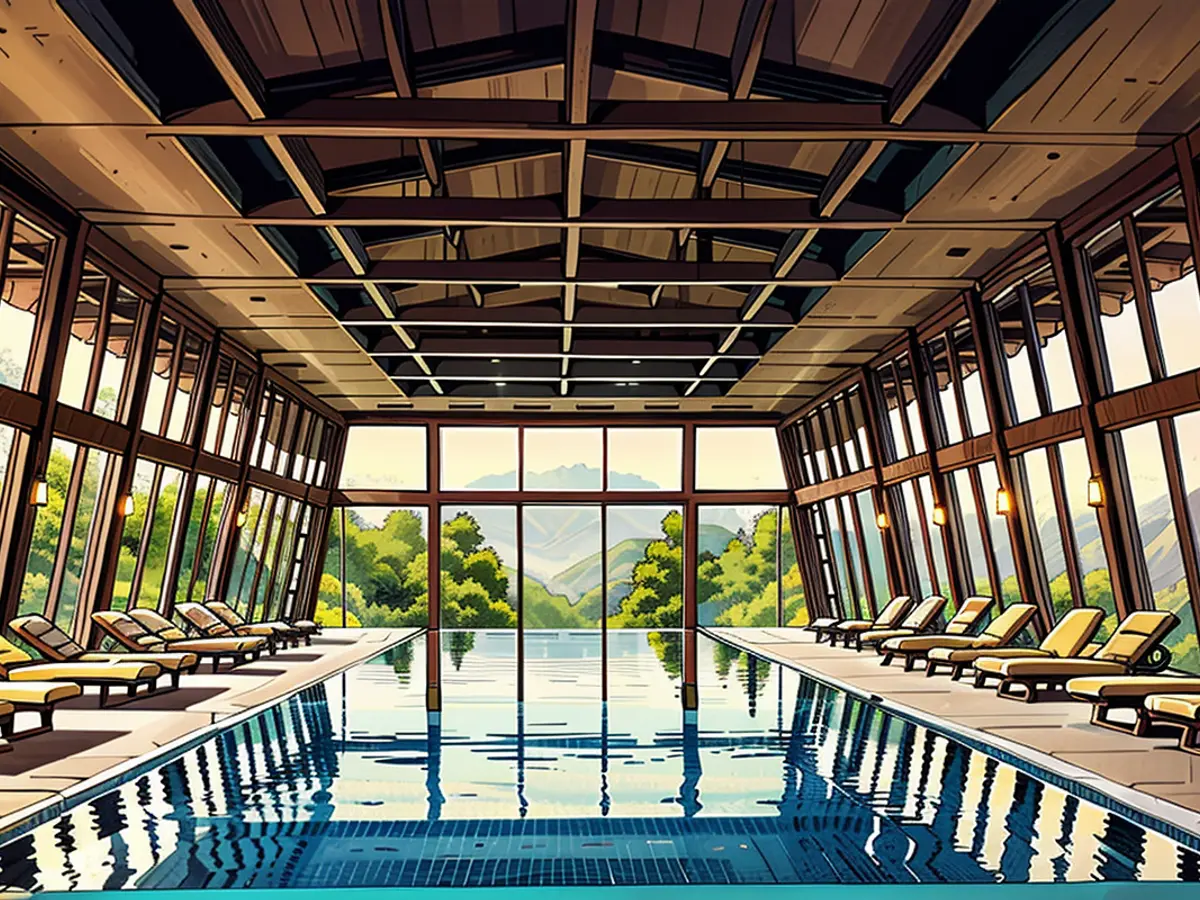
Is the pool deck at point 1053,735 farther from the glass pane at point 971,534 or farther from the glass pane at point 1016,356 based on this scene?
the glass pane at point 1016,356

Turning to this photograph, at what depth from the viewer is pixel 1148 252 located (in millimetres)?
10477

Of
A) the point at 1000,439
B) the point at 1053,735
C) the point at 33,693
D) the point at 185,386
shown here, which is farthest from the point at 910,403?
the point at 33,693

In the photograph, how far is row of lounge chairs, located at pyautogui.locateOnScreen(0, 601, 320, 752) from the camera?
8883mm

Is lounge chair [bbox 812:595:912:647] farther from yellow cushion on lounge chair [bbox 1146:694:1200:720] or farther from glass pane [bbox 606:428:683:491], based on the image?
yellow cushion on lounge chair [bbox 1146:694:1200:720]

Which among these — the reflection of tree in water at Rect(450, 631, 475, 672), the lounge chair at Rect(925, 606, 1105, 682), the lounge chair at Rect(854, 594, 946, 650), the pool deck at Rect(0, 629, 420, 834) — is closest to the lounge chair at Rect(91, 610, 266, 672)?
the pool deck at Rect(0, 629, 420, 834)

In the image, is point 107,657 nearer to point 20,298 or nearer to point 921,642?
point 20,298

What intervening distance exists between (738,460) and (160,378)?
44.2 feet

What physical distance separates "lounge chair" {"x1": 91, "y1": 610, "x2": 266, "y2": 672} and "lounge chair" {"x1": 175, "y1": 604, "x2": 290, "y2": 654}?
526 mm

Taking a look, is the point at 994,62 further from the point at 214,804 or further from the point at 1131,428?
the point at 214,804

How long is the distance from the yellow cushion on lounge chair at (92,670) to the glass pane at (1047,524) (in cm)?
923

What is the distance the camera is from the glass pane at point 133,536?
14781 mm

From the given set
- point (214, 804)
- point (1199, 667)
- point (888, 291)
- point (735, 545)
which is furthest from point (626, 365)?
point (214, 804)

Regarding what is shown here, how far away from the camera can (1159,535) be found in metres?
11.0

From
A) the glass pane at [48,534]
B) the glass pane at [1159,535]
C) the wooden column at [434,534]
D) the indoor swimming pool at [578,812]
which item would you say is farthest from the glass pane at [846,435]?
the glass pane at [48,534]
